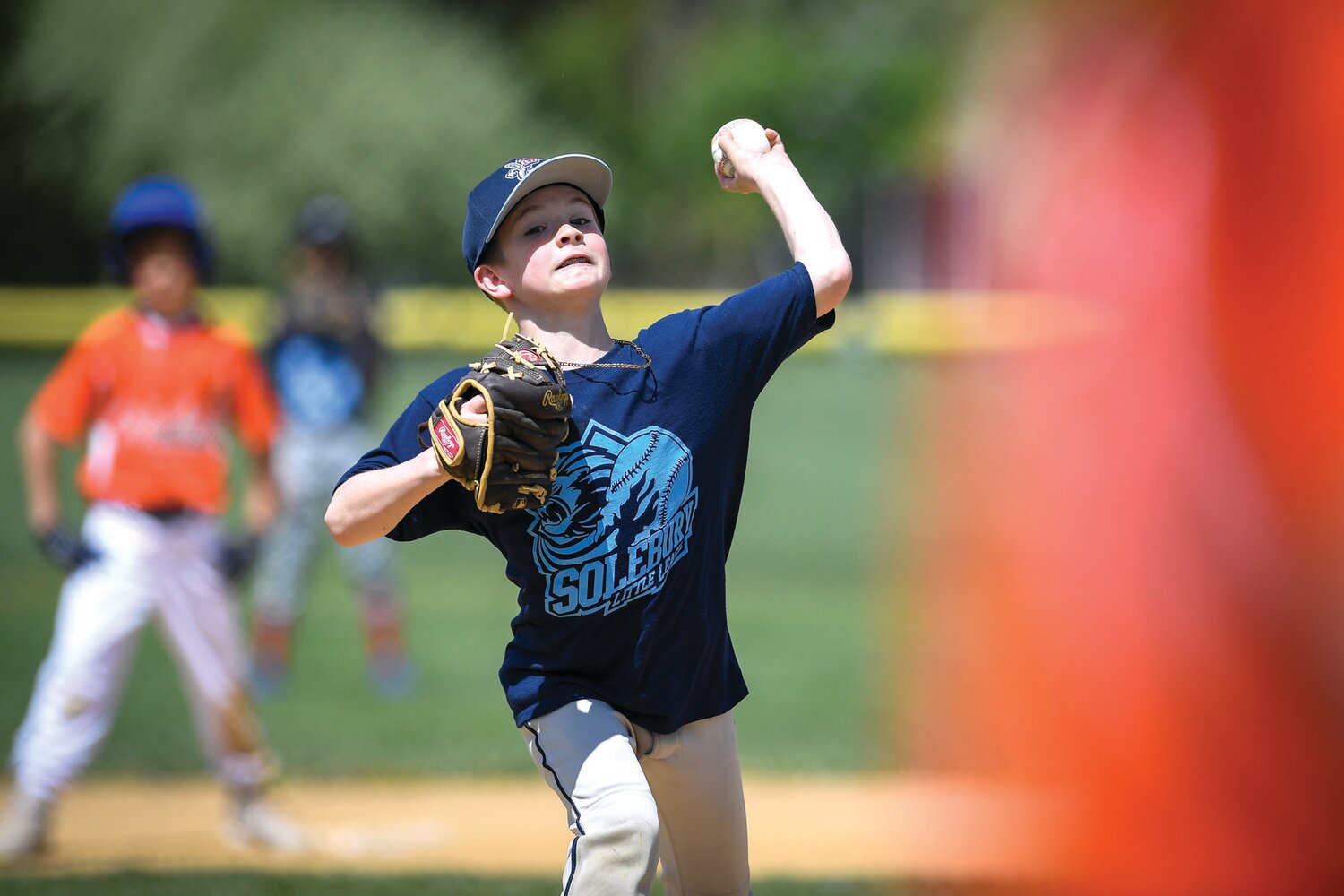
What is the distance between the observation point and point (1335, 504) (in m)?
4.17

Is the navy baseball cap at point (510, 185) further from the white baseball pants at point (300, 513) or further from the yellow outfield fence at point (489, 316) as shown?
the yellow outfield fence at point (489, 316)

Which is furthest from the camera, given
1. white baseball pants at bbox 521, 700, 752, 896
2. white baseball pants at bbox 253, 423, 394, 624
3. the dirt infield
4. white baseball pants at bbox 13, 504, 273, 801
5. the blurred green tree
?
the blurred green tree

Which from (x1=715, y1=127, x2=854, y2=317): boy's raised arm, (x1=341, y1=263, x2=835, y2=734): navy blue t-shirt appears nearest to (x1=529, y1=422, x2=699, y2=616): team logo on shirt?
(x1=341, y1=263, x2=835, y2=734): navy blue t-shirt

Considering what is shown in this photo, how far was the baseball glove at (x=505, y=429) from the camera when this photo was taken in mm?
2545

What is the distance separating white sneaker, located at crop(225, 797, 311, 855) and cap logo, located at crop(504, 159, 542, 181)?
3151 mm

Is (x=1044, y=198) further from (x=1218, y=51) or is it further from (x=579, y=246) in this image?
(x=579, y=246)

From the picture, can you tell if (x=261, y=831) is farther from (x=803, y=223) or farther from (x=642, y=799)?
(x=803, y=223)

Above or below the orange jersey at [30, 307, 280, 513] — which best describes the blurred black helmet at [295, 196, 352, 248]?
above

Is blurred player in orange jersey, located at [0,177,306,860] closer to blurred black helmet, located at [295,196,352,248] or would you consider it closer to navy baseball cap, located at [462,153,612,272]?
blurred black helmet, located at [295,196,352,248]

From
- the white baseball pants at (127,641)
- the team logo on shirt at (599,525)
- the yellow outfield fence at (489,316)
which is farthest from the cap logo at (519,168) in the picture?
the yellow outfield fence at (489,316)

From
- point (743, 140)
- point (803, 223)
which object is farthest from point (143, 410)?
point (803, 223)

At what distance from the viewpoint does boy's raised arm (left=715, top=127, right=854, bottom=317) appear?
2.99 m

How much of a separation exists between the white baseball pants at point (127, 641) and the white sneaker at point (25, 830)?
0.05m

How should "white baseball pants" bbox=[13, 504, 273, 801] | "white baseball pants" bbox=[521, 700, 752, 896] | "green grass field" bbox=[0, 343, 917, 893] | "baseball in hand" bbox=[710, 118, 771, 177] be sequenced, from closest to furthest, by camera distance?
"white baseball pants" bbox=[521, 700, 752, 896] < "baseball in hand" bbox=[710, 118, 771, 177] < "white baseball pants" bbox=[13, 504, 273, 801] < "green grass field" bbox=[0, 343, 917, 893]
